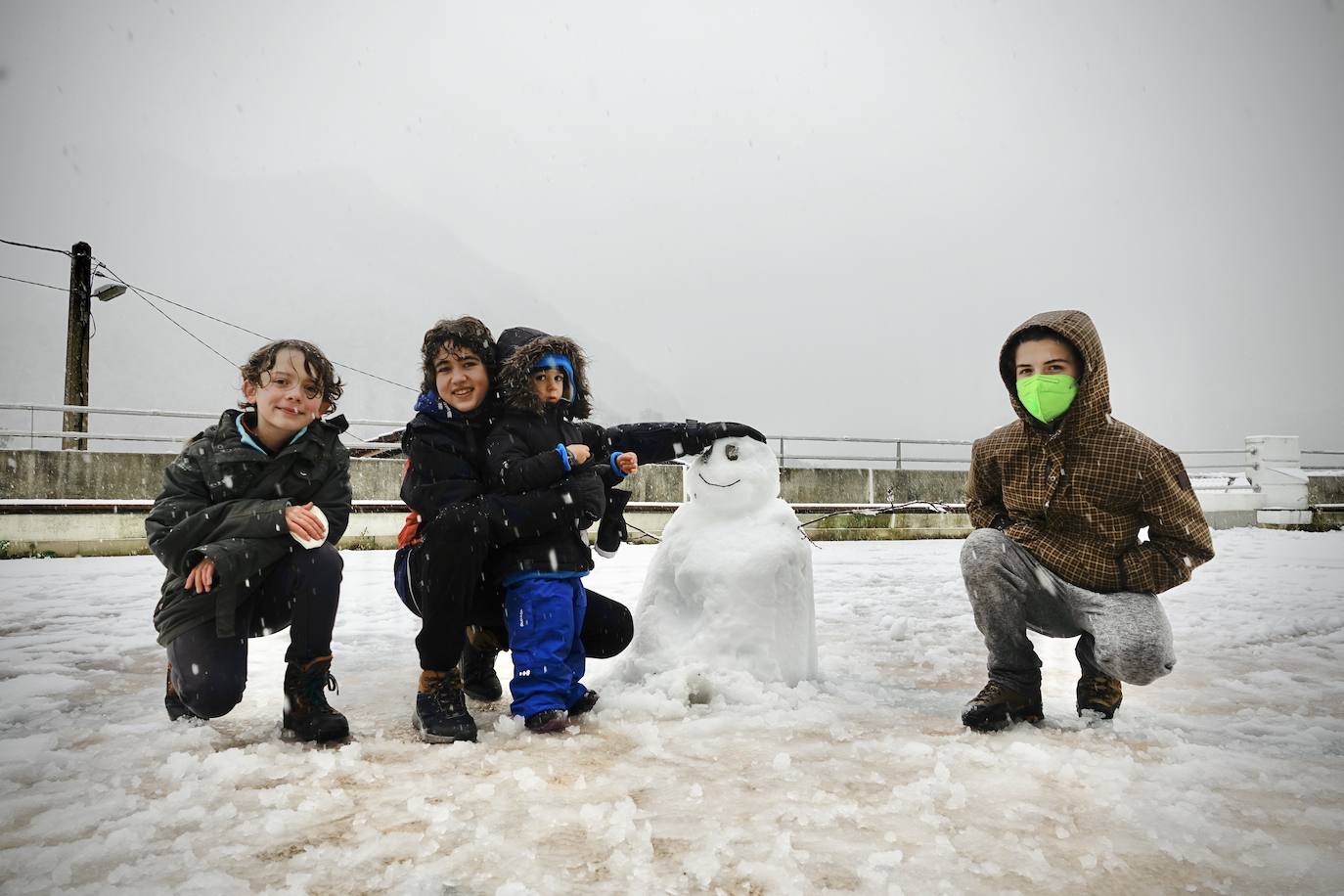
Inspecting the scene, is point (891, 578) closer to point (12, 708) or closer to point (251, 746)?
point (251, 746)

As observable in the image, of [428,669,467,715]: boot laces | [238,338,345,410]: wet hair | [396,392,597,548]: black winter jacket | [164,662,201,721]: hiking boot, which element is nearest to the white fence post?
[396,392,597,548]: black winter jacket

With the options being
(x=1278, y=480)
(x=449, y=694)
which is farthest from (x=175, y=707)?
(x=1278, y=480)

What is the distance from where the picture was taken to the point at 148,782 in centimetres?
187

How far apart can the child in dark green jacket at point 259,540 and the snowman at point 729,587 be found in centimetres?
115

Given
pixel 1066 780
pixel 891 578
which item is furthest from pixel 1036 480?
pixel 891 578

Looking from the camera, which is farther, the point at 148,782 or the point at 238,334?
the point at 238,334

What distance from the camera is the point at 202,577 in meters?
2.20

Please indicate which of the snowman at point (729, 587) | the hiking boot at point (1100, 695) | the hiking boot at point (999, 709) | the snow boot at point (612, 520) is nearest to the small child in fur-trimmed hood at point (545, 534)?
the snow boot at point (612, 520)

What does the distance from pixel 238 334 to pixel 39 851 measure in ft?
356

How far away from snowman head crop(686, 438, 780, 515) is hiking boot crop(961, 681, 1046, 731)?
3.50ft

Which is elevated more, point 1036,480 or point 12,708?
point 1036,480

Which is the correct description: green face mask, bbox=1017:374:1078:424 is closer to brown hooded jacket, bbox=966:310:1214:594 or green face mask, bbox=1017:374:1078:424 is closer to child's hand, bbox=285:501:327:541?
brown hooded jacket, bbox=966:310:1214:594

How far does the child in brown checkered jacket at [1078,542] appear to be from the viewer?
90.9 inches

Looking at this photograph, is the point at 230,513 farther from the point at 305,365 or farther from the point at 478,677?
the point at 478,677
